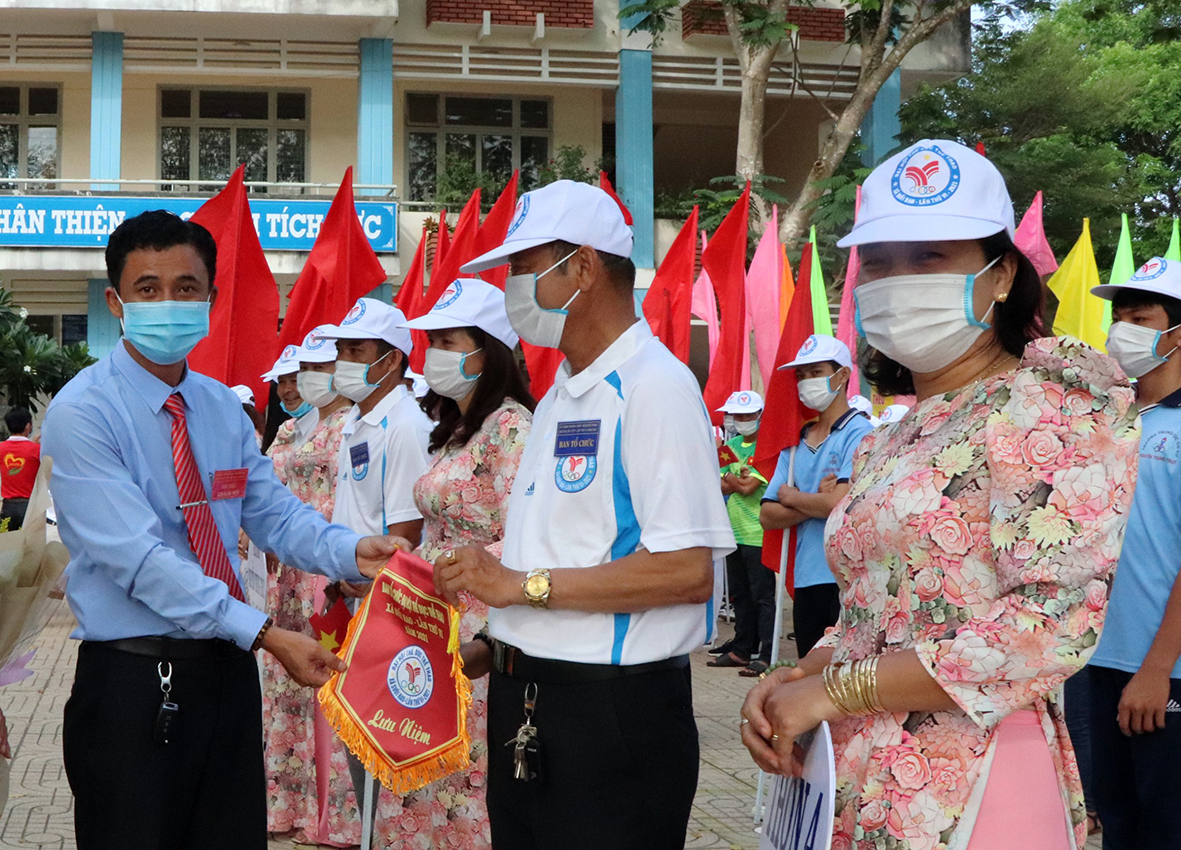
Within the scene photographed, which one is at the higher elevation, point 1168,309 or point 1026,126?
point 1026,126

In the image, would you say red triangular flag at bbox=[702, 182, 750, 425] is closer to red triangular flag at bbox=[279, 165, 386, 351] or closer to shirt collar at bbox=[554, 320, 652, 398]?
red triangular flag at bbox=[279, 165, 386, 351]

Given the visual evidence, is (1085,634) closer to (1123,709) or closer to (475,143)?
(1123,709)

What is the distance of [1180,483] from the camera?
150 inches

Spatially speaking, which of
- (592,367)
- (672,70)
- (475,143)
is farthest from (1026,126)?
(592,367)

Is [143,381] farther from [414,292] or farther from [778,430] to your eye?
[414,292]

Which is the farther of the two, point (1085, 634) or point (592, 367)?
point (592, 367)

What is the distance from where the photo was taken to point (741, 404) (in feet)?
32.0

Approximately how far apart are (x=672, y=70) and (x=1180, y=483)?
65.4 feet

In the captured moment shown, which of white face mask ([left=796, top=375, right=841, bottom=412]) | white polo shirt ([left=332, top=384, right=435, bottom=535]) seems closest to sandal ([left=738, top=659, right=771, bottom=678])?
white face mask ([left=796, top=375, right=841, bottom=412])

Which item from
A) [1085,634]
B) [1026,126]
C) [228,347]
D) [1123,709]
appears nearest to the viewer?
[1085,634]

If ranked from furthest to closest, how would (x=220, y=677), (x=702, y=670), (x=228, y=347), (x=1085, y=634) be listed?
(x=702, y=670) < (x=228, y=347) < (x=220, y=677) < (x=1085, y=634)

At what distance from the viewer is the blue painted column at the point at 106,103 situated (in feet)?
69.9

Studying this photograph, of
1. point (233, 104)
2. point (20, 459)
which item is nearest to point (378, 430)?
point (20, 459)

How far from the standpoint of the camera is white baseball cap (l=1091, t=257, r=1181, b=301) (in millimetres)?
4098
